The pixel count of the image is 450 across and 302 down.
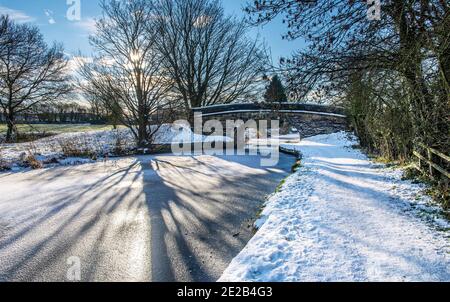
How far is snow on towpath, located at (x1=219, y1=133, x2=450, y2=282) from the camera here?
316cm

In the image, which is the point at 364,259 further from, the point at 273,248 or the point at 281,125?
the point at 281,125


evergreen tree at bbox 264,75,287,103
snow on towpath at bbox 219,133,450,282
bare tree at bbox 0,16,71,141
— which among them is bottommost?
snow on towpath at bbox 219,133,450,282

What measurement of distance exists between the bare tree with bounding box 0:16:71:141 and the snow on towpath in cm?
2038

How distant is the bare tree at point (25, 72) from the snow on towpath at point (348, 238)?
20.4m

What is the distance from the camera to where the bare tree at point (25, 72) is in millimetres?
19109

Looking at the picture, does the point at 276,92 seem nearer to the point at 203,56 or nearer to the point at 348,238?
the point at 348,238

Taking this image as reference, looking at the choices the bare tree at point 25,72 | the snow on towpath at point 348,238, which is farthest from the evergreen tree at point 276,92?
the bare tree at point 25,72

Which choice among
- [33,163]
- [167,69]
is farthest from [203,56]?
[33,163]

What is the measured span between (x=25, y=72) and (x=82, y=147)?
1098 cm

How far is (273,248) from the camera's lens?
12.4 feet

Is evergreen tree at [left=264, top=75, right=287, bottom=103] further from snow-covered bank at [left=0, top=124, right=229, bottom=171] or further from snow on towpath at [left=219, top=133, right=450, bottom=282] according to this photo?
snow-covered bank at [left=0, top=124, right=229, bottom=171]

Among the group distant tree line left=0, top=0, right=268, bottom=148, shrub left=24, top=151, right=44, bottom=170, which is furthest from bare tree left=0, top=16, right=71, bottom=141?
shrub left=24, top=151, right=44, bottom=170

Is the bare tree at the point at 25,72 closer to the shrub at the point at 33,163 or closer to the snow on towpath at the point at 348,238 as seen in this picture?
the shrub at the point at 33,163
